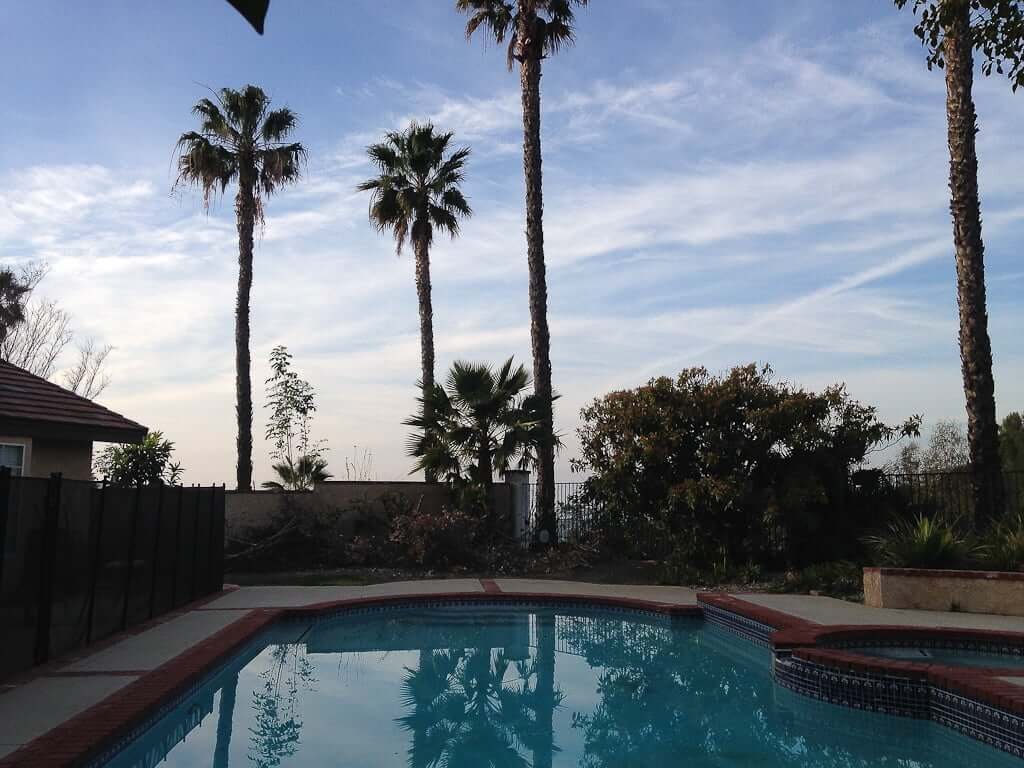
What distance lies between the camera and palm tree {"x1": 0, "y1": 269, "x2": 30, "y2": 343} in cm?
3856

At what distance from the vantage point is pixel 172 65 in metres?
2.64

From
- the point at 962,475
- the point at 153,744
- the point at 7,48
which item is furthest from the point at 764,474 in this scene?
the point at 7,48

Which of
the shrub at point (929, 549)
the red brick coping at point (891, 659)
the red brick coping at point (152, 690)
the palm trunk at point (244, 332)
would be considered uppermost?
the palm trunk at point (244, 332)

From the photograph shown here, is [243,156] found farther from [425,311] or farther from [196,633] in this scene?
[196,633]

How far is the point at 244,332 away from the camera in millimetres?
24609

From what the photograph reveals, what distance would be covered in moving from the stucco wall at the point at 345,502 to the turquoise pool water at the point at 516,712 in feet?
22.1

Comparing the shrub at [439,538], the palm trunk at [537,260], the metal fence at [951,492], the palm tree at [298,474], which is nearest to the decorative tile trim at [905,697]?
the metal fence at [951,492]

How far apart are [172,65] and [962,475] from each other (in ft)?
54.0

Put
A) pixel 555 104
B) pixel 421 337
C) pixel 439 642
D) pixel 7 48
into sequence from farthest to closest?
1. pixel 421 337
2. pixel 555 104
3. pixel 439 642
4. pixel 7 48

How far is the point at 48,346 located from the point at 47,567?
34997mm

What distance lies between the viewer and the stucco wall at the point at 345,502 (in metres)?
19.4

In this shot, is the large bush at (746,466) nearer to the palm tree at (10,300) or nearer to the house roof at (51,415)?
the house roof at (51,415)

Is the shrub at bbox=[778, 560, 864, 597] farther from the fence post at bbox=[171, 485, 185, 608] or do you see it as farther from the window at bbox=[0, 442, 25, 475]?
the window at bbox=[0, 442, 25, 475]

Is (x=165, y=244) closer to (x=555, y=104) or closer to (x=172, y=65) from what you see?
(x=555, y=104)
